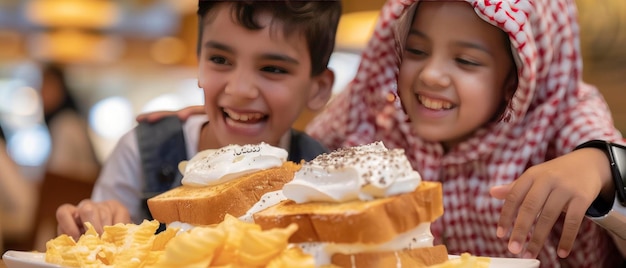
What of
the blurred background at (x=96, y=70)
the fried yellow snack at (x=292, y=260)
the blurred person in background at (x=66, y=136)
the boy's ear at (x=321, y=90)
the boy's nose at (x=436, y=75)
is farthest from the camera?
the blurred person in background at (x=66, y=136)

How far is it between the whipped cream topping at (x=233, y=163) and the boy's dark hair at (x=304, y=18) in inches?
7.8

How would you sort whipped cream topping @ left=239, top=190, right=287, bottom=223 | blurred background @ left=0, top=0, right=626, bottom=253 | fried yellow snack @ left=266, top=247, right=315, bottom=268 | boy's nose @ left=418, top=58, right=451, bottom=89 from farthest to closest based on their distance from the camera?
blurred background @ left=0, top=0, right=626, bottom=253
boy's nose @ left=418, top=58, right=451, bottom=89
whipped cream topping @ left=239, top=190, right=287, bottom=223
fried yellow snack @ left=266, top=247, right=315, bottom=268

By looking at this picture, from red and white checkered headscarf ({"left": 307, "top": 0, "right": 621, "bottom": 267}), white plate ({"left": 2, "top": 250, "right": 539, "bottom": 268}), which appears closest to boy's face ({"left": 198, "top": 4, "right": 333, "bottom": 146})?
red and white checkered headscarf ({"left": 307, "top": 0, "right": 621, "bottom": 267})

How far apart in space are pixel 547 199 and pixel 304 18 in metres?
0.46

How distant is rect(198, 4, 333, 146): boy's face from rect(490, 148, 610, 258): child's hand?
36 centimetres

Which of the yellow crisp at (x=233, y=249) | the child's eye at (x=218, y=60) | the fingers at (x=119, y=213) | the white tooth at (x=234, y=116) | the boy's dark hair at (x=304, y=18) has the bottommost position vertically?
A: the fingers at (x=119, y=213)

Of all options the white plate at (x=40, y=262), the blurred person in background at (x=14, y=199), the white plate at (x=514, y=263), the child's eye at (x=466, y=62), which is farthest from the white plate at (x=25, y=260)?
the child's eye at (x=466, y=62)

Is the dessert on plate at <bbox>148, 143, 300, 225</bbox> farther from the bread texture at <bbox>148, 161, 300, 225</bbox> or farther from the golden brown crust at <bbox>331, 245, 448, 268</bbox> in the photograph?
the golden brown crust at <bbox>331, 245, 448, 268</bbox>

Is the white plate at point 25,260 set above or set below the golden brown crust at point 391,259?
below

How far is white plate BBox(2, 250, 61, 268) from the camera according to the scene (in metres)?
0.92

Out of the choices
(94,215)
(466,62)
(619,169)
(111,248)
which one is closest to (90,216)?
(94,215)

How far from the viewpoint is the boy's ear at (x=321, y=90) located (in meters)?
1.22

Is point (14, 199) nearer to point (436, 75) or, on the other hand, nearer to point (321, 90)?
point (321, 90)

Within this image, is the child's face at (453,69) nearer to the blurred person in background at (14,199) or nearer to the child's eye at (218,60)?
the child's eye at (218,60)
